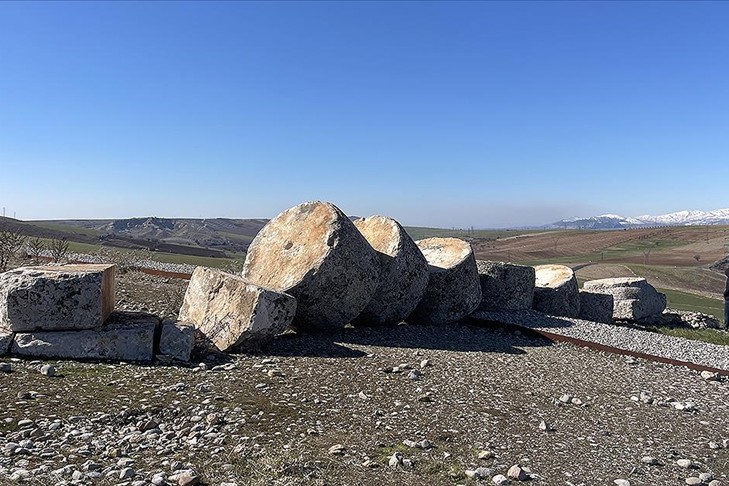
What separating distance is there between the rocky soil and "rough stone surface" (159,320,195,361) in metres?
0.27

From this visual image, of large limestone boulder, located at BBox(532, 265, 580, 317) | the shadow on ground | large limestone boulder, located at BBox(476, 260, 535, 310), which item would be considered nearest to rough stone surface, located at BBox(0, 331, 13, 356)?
the shadow on ground

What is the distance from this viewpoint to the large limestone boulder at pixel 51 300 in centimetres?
712

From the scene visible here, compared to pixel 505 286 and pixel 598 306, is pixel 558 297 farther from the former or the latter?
pixel 505 286

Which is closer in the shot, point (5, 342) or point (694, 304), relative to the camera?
point (5, 342)

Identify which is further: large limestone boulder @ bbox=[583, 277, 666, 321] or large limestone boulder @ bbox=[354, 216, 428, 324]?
large limestone boulder @ bbox=[583, 277, 666, 321]

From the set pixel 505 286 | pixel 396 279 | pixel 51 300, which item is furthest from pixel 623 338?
pixel 51 300

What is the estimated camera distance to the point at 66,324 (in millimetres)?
7250

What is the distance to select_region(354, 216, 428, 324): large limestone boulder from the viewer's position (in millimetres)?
11125

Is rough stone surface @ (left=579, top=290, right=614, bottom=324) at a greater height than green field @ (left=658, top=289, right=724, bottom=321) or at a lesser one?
greater

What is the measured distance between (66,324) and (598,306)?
14662 millimetres

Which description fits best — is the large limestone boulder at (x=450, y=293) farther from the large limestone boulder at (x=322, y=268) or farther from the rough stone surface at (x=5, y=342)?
the rough stone surface at (x=5, y=342)

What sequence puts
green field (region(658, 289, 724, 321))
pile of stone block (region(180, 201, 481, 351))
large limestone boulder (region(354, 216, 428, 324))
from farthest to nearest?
green field (region(658, 289, 724, 321)) → large limestone boulder (region(354, 216, 428, 324)) → pile of stone block (region(180, 201, 481, 351))

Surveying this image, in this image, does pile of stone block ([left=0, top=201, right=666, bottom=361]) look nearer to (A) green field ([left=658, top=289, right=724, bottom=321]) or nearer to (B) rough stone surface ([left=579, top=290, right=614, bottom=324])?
(B) rough stone surface ([left=579, top=290, right=614, bottom=324])

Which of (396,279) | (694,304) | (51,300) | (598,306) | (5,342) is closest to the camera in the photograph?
(5,342)
